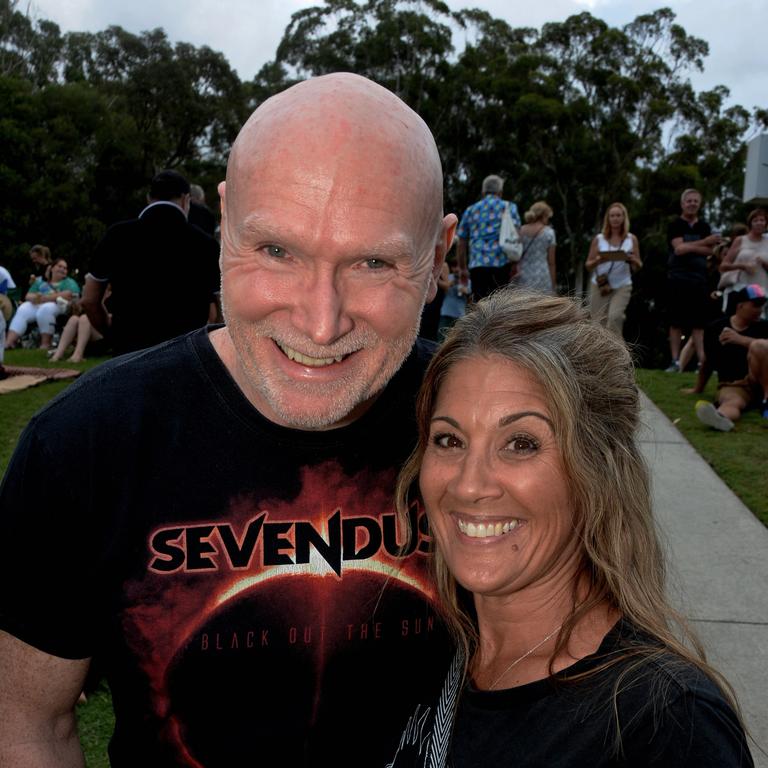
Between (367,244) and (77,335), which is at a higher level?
(367,244)

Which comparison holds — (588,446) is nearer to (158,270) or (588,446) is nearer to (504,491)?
(504,491)

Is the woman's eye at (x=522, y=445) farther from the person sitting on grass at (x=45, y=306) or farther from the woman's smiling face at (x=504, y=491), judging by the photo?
the person sitting on grass at (x=45, y=306)

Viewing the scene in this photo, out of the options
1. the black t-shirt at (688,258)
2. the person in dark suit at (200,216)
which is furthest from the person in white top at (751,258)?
the person in dark suit at (200,216)

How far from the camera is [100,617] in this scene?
66.6 inches

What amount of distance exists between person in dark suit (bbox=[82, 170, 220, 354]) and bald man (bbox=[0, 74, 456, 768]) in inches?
135

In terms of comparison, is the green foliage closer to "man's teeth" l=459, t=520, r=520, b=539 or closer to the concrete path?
"man's teeth" l=459, t=520, r=520, b=539

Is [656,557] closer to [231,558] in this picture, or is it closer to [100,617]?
[231,558]

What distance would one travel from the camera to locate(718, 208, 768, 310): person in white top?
892 cm

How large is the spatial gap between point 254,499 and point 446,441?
429 mm

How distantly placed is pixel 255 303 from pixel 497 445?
0.57 metres

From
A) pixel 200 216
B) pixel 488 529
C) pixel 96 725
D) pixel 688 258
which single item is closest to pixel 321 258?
pixel 488 529

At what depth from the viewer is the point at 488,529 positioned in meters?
1.69

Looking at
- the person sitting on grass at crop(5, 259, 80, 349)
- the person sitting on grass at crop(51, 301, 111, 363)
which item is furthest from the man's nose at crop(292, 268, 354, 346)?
the person sitting on grass at crop(5, 259, 80, 349)

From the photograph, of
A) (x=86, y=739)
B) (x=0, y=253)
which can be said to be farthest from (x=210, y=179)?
(x=86, y=739)
